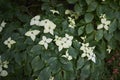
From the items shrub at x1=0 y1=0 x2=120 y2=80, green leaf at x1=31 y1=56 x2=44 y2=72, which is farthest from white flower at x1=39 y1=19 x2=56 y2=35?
green leaf at x1=31 y1=56 x2=44 y2=72

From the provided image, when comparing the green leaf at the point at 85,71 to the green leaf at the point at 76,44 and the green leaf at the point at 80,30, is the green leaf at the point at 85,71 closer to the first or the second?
the green leaf at the point at 76,44

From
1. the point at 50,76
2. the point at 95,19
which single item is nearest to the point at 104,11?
the point at 95,19

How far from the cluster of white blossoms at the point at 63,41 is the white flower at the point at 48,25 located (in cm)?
8

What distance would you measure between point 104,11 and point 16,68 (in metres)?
0.88

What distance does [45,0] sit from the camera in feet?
10.6

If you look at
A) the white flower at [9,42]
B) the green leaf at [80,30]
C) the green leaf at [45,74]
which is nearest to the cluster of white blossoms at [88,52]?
the green leaf at [80,30]

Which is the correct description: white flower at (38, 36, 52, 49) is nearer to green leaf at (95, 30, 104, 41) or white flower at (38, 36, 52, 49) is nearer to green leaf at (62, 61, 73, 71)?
green leaf at (62, 61, 73, 71)

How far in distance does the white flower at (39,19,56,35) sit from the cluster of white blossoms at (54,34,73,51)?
84 mm

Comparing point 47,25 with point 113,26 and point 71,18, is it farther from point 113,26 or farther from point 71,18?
point 113,26

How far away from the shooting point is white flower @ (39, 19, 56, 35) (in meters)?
2.91

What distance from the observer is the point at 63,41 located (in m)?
2.88

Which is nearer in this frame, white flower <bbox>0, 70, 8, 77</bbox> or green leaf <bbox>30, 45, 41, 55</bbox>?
green leaf <bbox>30, 45, 41, 55</bbox>

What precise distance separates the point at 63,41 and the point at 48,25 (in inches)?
7.3

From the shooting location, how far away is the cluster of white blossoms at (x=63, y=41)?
9.37 feet
